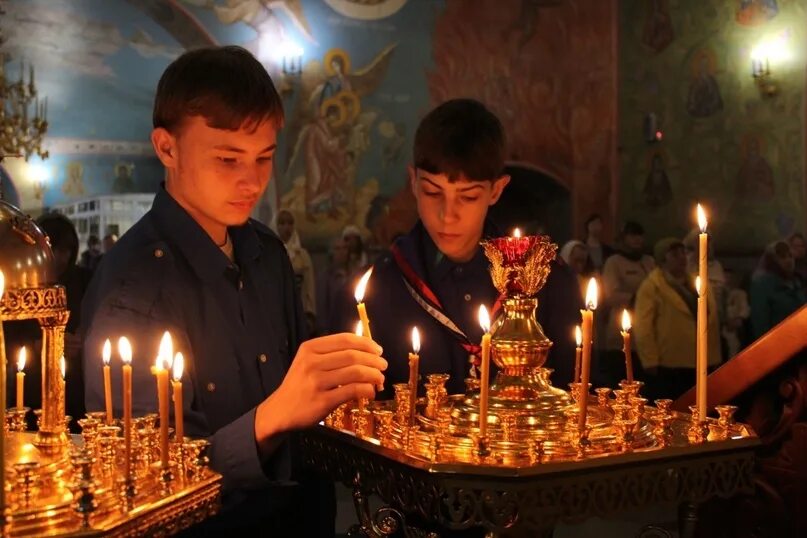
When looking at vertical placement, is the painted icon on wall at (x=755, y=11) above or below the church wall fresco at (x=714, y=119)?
above

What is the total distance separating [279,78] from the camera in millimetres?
13305

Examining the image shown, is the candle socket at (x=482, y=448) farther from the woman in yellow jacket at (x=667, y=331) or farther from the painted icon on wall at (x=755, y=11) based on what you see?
the painted icon on wall at (x=755, y=11)

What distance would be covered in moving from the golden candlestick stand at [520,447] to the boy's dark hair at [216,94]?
0.61 meters

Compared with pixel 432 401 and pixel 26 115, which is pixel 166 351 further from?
pixel 26 115

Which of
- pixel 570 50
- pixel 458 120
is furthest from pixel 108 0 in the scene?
pixel 458 120

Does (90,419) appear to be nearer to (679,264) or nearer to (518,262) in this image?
(518,262)

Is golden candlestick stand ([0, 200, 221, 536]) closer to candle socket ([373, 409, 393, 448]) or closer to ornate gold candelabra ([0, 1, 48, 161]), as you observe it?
candle socket ([373, 409, 393, 448])

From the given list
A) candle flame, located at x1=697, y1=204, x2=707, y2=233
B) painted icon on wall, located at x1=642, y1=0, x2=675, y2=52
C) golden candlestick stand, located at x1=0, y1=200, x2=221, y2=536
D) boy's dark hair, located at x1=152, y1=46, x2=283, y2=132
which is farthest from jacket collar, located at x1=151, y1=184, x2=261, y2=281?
painted icon on wall, located at x1=642, y1=0, x2=675, y2=52

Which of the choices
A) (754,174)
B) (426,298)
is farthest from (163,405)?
(754,174)

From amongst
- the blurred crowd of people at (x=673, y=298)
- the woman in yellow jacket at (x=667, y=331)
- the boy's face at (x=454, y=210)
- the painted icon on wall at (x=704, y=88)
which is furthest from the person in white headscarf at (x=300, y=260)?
the boy's face at (x=454, y=210)

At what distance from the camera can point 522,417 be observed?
71.9 inches

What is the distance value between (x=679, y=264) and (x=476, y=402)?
738 centimetres

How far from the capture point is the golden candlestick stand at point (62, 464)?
1.28 metres

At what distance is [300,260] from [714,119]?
6.14m
